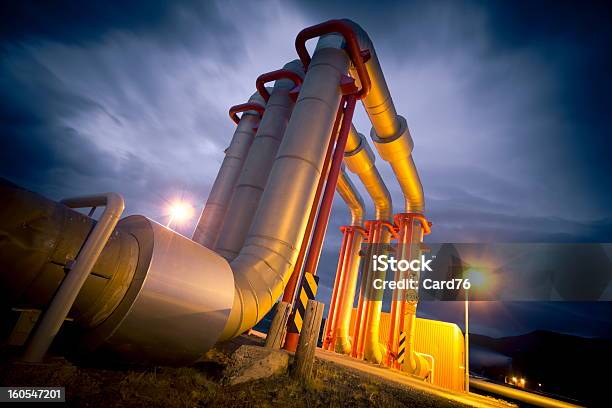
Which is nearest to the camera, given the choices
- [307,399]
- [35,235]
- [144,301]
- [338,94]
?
[35,235]

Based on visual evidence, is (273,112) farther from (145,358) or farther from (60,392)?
(60,392)

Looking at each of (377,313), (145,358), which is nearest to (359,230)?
(377,313)

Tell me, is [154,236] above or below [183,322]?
above

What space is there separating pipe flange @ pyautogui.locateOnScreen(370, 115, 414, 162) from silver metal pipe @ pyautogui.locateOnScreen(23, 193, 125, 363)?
783cm

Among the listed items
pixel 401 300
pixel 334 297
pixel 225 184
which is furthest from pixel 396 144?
pixel 334 297

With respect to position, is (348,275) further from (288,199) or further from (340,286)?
(288,199)

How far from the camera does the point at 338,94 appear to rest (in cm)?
514

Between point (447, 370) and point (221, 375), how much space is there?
1300 centimetres

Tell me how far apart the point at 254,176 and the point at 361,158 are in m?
A: 5.56

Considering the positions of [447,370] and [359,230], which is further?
[359,230]

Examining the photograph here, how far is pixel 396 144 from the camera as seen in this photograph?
843 cm

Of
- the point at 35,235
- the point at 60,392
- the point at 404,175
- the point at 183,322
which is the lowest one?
the point at 60,392

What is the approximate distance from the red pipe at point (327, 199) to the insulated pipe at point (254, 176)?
1.26 m

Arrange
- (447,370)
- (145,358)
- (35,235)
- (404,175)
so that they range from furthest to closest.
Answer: (447,370)
(404,175)
(145,358)
(35,235)
